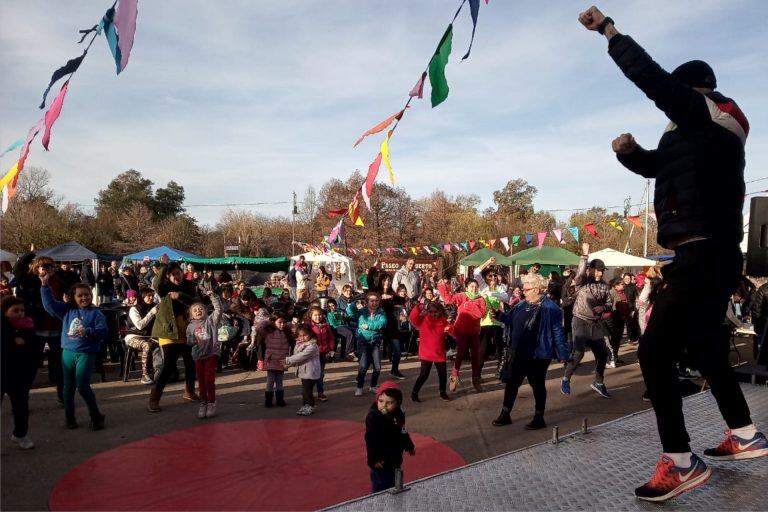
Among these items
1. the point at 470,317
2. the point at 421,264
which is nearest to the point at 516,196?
the point at 421,264

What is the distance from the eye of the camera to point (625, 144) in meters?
2.33

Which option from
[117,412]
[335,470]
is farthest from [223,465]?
[117,412]

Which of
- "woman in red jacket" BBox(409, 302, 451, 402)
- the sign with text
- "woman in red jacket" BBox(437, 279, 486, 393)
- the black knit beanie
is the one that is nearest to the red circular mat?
"woman in red jacket" BBox(409, 302, 451, 402)

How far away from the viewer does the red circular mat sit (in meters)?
4.23

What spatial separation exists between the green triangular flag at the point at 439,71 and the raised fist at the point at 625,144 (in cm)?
425

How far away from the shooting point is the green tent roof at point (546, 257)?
19234 millimetres

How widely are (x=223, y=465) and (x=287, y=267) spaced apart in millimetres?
20914

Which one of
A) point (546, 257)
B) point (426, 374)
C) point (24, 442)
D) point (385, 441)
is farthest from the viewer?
point (546, 257)

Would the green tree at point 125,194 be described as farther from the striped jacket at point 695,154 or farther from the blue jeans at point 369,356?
the striped jacket at point 695,154

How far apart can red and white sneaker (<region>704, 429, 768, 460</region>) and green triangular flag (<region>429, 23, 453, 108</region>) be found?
495cm

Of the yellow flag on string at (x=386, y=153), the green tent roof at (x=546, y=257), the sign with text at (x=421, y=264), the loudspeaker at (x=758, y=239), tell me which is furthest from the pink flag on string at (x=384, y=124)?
the sign with text at (x=421, y=264)

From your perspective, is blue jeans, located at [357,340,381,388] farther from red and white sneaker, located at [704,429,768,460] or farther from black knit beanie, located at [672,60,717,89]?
black knit beanie, located at [672,60,717,89]

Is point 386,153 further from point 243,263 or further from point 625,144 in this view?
point 243,263

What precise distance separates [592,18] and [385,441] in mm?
2783
